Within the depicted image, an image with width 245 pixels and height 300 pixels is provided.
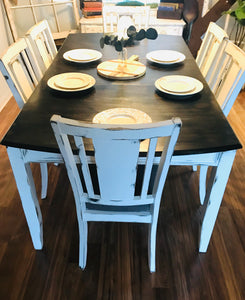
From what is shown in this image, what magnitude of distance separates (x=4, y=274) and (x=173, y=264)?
2.99ft

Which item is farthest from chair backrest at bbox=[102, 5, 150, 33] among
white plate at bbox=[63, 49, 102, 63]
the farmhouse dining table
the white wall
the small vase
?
the white wall

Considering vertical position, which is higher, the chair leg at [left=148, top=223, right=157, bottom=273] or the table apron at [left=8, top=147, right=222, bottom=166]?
the table apron at [left=8, top=147, right=222, bottom=166]

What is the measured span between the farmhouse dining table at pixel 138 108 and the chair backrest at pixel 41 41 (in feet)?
0.62

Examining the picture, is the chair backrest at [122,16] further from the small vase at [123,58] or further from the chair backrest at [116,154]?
the chair backrest at [116,154]

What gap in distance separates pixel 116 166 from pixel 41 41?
1.39 m

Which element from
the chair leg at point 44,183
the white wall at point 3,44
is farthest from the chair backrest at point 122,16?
the chair leg at point 44,183

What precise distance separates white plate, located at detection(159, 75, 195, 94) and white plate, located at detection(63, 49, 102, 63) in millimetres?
564

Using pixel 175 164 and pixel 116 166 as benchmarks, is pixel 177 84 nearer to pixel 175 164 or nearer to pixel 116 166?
pixel 175 164

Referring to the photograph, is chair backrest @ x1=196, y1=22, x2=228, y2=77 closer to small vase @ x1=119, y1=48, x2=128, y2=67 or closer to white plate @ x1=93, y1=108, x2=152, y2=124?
small vase @ x1=119, y1=48, x2=128, y2=67

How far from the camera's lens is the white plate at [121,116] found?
1.12 meters

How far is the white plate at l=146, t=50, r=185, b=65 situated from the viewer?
5.56 feet

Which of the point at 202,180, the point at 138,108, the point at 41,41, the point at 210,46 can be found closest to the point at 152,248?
the point at 202,180

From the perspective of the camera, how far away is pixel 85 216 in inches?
47.0

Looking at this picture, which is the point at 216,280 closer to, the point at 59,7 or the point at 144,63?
the point at 144,63
